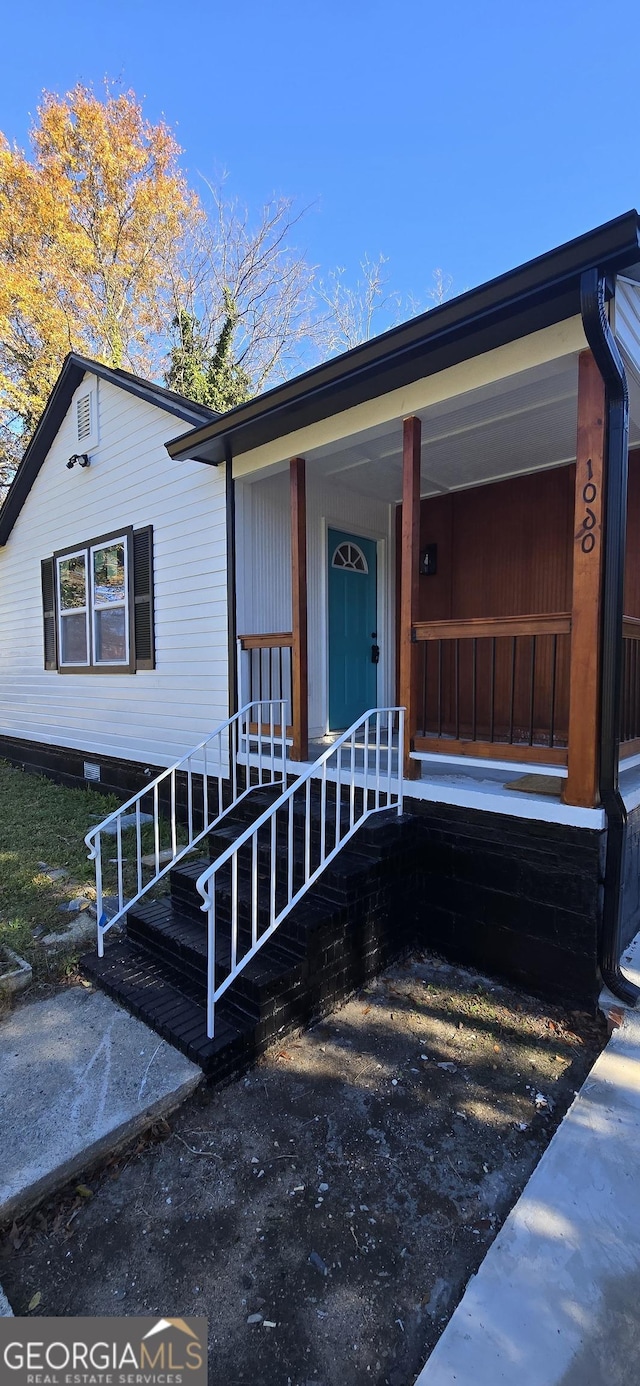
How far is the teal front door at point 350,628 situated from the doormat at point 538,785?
2247mm

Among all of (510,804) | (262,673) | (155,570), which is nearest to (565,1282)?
(510,804)

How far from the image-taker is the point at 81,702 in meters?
7.29

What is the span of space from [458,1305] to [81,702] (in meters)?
6.70

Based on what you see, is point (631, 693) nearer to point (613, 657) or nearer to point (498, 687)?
point (613, 657)

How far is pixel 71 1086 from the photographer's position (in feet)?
7.72

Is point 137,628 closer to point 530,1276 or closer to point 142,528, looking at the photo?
point 142,528

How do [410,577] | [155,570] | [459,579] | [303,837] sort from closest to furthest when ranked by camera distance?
[410,577] < [303,837] < [459,579] < [155,570]

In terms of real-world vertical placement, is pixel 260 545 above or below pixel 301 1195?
above

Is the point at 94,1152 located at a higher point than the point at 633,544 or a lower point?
lower

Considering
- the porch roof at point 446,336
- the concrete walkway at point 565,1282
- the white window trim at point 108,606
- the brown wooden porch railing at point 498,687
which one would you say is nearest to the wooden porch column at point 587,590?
the brown wooden porch railing at point 498,687

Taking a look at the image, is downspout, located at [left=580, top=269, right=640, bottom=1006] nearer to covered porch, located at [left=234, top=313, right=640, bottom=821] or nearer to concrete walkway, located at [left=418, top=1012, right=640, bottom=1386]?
covered porch, located at [left=234, top=313, right=640, bottom=821]

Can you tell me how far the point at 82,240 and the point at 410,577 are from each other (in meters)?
15.2

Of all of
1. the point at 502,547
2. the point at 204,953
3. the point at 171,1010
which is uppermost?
the point at 502,547

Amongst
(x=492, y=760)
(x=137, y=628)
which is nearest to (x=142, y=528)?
(x=137, y=628)
